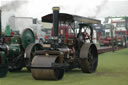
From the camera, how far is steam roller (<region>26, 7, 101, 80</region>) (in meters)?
7.07

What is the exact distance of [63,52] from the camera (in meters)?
7.71

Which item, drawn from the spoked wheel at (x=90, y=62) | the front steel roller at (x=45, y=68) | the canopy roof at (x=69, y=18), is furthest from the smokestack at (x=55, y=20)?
the spoked wheel at (x=90, y=62)

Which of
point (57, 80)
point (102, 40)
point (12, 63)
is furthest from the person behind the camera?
point (102, 40)

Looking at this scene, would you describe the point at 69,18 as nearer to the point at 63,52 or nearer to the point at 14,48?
the point at 63,52

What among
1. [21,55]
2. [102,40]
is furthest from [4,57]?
[102,40]

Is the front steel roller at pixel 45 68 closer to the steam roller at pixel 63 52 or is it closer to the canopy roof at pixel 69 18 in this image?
the steam roller at pixel 63 52

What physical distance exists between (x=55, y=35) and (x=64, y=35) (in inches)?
40.8

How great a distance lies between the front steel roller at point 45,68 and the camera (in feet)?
22.9

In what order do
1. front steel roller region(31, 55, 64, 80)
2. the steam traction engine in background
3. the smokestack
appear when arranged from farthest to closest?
A: the steam traction engine in background → the smokestack → front steel roller region(31, 55, 64, 80)

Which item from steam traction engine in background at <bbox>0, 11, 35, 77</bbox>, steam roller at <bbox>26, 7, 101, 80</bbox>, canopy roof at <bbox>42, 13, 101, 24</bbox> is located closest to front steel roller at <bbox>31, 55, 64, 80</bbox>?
steam roller at <bbox>26, 7, 101, 80</bbox>

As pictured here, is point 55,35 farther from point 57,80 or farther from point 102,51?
point 102,51

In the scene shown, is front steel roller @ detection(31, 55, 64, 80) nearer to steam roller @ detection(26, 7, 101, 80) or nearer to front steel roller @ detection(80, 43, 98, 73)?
steam roller @ detection(26, 7, 101, 80)

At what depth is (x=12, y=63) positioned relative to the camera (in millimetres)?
9172

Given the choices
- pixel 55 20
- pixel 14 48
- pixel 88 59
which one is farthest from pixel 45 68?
pixel 88 59
